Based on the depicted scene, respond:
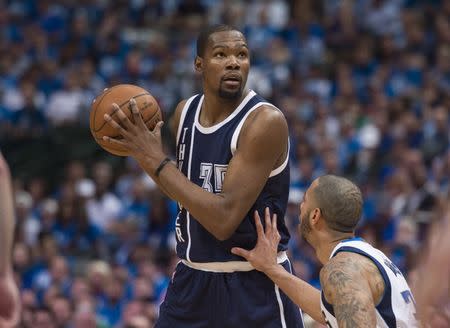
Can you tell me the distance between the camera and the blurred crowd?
11789 millimetres

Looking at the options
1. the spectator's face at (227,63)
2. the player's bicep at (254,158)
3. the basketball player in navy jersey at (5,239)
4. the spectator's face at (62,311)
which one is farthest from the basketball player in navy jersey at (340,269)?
the spectator's face at (62,311)

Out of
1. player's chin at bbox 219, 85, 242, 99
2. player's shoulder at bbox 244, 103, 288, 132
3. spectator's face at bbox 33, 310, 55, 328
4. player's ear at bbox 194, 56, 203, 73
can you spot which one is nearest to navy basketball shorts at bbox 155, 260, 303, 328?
player's shoulder at bbox 244, 103, 288, 132

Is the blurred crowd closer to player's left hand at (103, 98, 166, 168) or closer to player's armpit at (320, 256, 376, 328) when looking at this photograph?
player's left hand at (103, 98, 166, 168)

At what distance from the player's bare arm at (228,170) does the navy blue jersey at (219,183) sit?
0.14 m

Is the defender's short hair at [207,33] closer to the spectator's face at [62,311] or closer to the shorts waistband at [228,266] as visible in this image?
the shorts waistband at [228,266]

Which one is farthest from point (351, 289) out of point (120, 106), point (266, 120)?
point (120, 106)

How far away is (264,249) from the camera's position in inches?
220

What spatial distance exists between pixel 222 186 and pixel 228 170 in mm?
97

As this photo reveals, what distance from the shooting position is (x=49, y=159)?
15352mm

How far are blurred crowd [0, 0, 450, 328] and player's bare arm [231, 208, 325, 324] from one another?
4.49m

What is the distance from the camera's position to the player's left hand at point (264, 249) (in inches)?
220

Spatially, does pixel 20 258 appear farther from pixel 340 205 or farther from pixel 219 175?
pixel 340 205

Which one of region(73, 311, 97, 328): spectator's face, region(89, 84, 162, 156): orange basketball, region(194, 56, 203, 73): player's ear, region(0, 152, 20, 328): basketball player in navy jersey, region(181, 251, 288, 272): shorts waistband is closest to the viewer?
region(0, 152, 20, 328): basketball player in navy jersey

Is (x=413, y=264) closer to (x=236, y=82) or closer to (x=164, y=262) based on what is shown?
(x=164, y=262)
